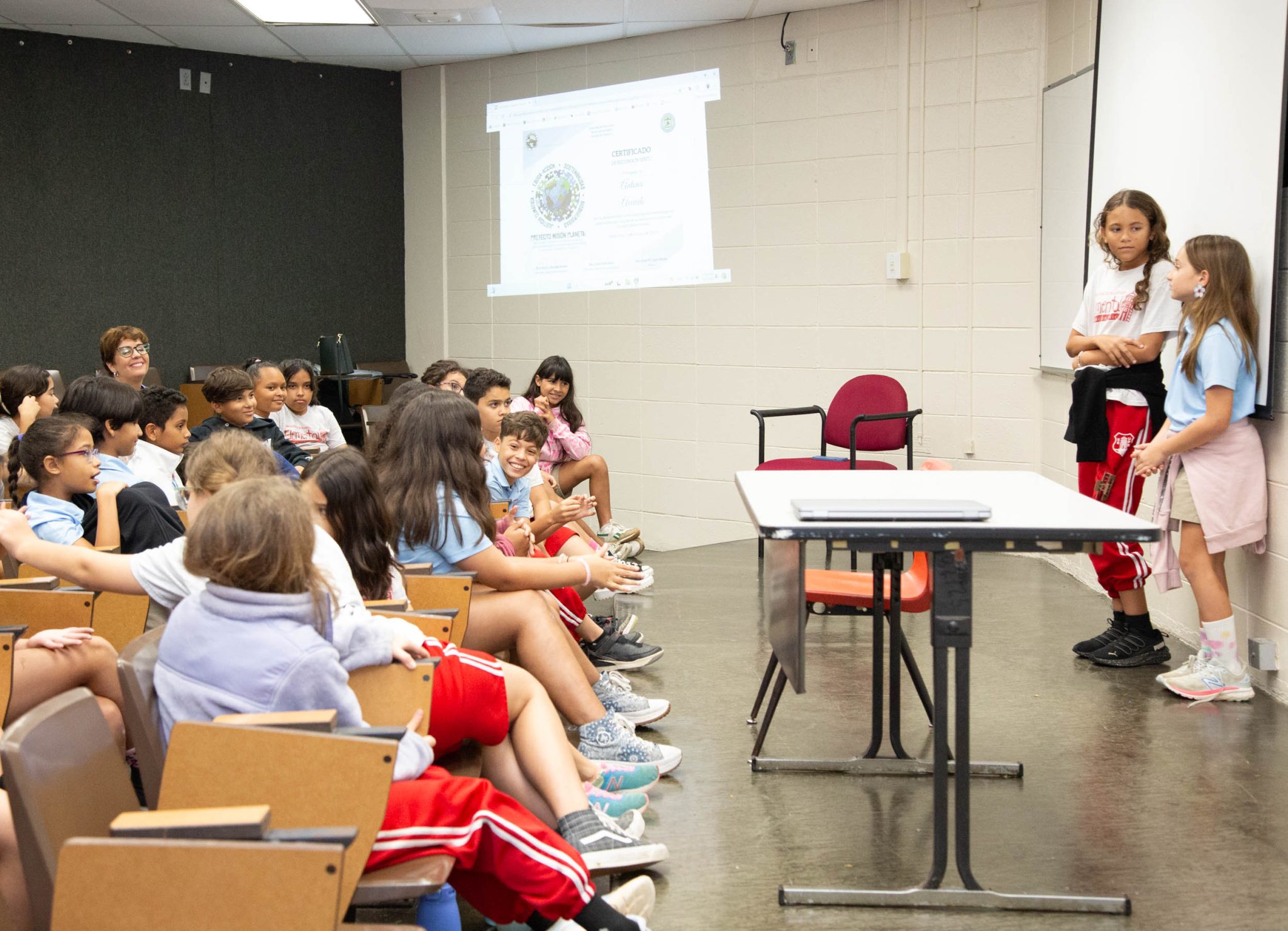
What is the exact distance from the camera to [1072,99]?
16.7 feet

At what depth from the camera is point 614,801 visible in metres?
2.43

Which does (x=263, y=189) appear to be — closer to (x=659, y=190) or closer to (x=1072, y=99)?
(x=659, y=190)

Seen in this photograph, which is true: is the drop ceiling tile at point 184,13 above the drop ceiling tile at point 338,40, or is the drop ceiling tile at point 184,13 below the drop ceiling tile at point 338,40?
below

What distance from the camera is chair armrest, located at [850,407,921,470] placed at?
5199 mm

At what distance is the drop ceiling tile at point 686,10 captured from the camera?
5.74m

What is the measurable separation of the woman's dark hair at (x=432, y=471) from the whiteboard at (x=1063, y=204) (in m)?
3.23

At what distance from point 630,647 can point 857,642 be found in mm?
907

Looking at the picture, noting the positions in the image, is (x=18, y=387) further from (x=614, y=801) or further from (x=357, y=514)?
(x=614, y=801)

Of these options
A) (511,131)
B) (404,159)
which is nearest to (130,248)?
(404,159)

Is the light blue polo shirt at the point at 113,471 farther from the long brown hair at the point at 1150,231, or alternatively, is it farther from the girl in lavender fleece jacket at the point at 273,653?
the long brown hair at the point at 1150,231

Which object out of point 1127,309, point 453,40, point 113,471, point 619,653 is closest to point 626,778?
point 619,653

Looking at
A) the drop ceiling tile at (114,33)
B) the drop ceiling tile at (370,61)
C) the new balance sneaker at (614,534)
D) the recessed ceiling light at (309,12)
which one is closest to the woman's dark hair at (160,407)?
the new balance sneaker at (614,534)

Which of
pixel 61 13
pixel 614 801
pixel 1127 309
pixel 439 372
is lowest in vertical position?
pixel 614 801

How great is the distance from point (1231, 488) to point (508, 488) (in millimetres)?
2206
